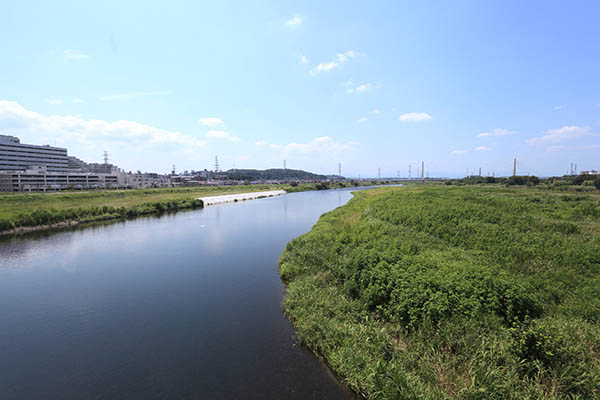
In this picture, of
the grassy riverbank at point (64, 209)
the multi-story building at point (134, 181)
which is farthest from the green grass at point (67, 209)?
the multi-story building at point (134, 181)

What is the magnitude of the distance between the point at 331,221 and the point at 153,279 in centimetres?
1621

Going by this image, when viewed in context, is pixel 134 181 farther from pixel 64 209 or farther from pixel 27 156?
pixel 64 209

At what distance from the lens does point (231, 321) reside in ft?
35.1

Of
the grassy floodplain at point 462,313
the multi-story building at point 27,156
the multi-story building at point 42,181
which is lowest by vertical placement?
the grassy floodplain at point 462,313

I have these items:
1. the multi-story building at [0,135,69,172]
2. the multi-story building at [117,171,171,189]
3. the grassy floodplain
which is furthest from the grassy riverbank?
the multi-story building at [0,135,69,172]

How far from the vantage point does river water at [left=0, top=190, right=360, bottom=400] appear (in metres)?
7.42

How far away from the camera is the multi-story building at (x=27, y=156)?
8288 centimetres

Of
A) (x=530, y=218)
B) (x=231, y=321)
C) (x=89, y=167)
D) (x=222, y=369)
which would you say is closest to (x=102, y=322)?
(x=231, y=321)

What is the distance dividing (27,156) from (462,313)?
430 ft

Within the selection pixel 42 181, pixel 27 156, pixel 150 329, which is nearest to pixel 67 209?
pixel 150 329

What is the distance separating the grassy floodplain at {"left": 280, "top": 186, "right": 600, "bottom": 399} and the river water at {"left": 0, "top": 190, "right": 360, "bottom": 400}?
4.44 ft

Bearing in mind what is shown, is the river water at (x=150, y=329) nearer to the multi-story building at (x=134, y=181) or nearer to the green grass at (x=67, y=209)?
the green grass at (x=67, y=209)

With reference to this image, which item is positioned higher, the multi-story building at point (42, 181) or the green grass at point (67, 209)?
the multi-story building at point (42, 181)

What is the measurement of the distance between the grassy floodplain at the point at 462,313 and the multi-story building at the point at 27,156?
11897cm
